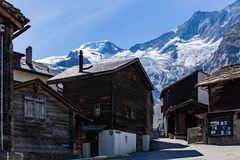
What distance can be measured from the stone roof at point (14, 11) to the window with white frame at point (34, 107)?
10.8 metres

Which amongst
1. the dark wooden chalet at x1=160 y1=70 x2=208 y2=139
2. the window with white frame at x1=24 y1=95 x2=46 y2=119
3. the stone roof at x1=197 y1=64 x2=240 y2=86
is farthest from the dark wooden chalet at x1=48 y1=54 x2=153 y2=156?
the dark wooden chalet at x1=160 y1=70 x2=208 y2=139

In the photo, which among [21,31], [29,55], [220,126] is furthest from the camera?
[29,55]

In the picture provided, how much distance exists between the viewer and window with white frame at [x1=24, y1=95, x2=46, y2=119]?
1433 inches

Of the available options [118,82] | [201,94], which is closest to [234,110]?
[118,82]

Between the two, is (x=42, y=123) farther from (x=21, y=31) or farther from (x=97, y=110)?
(x=97, y=110)

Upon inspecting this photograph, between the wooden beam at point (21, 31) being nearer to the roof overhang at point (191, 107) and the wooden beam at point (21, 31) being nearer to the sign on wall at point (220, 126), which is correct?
the sign on wall at point (220, 126)

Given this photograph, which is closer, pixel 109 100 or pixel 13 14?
pixel 13 14

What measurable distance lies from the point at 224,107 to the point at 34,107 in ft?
58.1

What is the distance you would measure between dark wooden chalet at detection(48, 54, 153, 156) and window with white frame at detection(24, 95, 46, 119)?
10.5m

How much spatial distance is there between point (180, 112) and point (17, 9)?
142 feet

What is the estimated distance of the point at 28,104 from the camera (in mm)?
36438

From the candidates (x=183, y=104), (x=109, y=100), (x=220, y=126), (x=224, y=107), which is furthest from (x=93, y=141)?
(x=183, y=104)

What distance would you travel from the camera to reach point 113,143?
46.9 meters

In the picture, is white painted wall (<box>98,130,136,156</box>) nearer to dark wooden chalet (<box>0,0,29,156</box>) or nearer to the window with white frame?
the window with white frame
